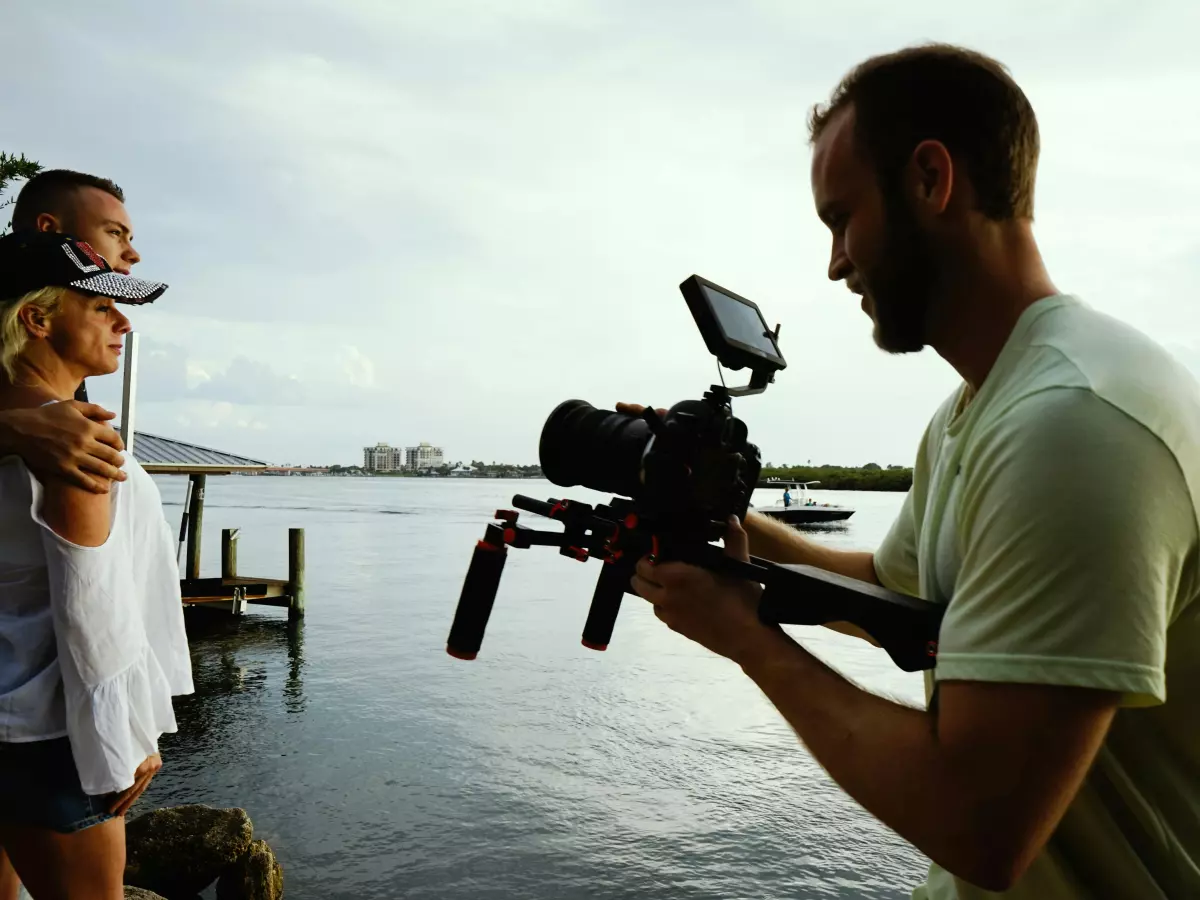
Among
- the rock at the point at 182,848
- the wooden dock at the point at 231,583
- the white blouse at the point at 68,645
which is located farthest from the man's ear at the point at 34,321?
the wooden dock at the point at 231,583

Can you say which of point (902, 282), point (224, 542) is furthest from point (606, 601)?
point (224, 542)

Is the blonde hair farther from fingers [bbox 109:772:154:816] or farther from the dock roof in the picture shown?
the dock roof

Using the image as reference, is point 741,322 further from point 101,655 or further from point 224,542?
point 224,542

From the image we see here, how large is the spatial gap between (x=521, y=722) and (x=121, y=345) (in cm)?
1403

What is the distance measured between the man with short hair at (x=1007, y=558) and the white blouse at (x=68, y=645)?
153cm

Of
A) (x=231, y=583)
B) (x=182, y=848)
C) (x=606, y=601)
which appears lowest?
(x=182, y=848)

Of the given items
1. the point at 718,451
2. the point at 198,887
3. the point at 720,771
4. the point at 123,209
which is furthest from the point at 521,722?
the point at 718,451

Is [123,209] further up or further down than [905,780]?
further up

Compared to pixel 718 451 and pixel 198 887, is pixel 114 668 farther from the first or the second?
pixel 198 887

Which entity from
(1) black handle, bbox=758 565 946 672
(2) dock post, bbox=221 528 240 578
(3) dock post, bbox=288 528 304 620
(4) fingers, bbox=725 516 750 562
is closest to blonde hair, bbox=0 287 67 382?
(4) fingers, bbox=725 516 750 562

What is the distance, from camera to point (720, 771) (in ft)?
43.3

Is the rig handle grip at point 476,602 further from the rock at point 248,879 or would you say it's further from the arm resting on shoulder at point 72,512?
the rock at point 248,879

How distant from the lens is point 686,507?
1674 millimetres

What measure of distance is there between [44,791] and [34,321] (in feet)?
4.22
